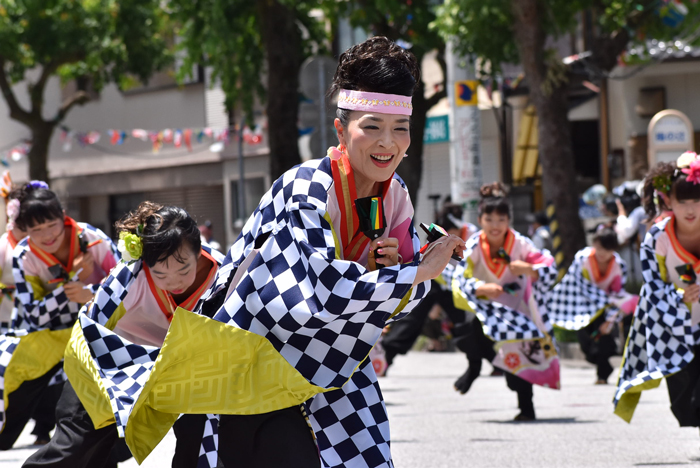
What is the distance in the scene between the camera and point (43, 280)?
6.50m

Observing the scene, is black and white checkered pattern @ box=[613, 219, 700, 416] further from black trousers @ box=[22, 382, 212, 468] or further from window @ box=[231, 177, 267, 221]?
window @ box=[231, 177, 267, 221]

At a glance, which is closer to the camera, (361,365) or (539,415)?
(361,365)

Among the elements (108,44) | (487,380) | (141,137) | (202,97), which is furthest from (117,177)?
(487,380)

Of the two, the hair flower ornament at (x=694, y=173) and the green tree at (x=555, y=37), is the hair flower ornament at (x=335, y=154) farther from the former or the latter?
the green tree at (x=555, y=37)

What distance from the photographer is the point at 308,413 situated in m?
3.62

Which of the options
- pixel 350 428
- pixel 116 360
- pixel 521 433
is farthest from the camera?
pixel 521 433

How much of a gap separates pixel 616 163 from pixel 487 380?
9.15 meters

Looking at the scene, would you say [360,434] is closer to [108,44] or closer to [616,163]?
[616,163]

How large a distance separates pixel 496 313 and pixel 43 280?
336 centimetres

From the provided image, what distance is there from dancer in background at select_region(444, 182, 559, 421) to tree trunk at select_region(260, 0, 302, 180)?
6562mm

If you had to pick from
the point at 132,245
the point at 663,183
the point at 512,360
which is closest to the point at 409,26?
the point at 512,360

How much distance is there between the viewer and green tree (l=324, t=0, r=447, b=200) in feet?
47.8

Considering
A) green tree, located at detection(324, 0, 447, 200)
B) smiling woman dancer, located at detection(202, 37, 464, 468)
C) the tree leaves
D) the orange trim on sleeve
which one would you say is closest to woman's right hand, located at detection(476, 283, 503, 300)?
the orange trim on sleeve

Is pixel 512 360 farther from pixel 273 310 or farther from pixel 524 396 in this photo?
pixel 273 310
